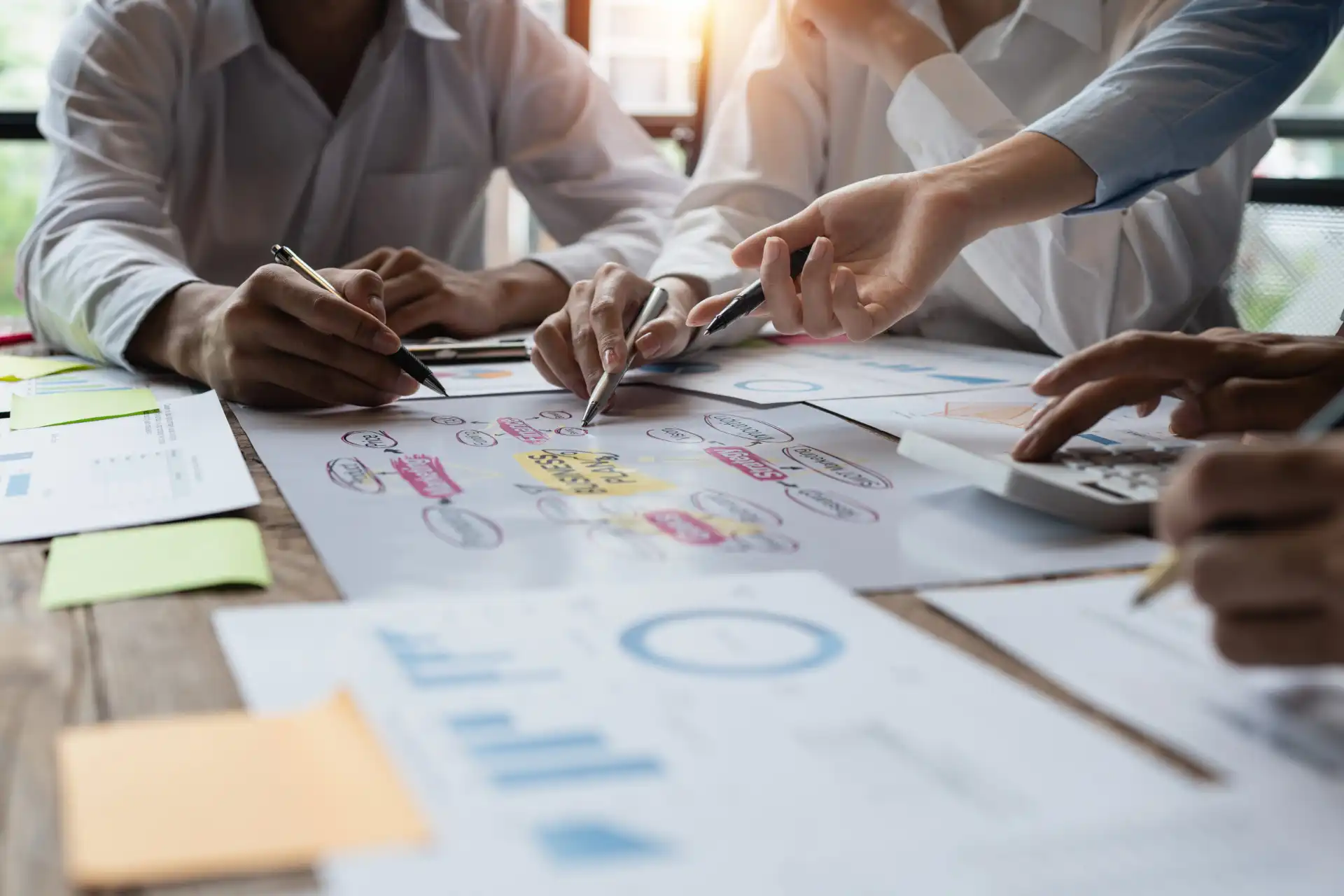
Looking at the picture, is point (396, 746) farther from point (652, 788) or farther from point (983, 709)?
point (983, 709)

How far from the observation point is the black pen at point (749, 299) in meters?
0.86

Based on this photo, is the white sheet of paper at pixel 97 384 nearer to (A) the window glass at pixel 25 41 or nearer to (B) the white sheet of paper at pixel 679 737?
(B) the white sheet of paper at pixel 679 737

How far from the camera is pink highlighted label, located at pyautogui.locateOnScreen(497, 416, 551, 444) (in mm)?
743

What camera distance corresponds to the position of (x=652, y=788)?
0.31m

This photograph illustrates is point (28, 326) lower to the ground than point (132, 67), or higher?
lower

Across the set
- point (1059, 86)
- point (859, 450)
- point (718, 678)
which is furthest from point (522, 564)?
point (1059, 86)

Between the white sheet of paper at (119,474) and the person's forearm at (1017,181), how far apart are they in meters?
0.51

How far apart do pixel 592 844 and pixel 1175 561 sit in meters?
0.20

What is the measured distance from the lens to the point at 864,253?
0.90 metres

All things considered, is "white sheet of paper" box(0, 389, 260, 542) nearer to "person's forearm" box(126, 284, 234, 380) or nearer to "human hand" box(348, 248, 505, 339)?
"person's forearm" box(126, 284, 234, 380)

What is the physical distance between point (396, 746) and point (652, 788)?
0.24 feet

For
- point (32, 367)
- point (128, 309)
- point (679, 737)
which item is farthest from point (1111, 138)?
point (32, 367)

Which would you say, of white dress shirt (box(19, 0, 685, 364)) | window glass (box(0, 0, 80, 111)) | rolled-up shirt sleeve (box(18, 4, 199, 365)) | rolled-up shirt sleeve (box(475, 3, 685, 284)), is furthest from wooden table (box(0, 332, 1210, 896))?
window glass (box(0, 0, 80, 111))

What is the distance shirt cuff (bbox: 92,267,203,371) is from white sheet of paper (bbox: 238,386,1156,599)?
0.71 feet
